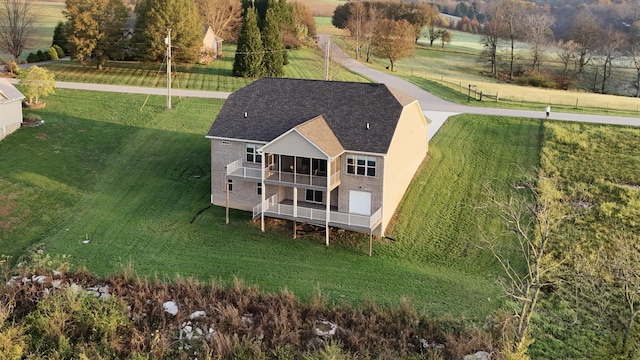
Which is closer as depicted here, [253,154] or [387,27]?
[253,154]

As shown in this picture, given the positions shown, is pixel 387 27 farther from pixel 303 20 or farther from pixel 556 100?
pixel 556 100

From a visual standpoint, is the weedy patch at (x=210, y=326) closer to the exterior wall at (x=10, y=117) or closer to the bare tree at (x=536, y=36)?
the exterior wall at (x=10, y=117)

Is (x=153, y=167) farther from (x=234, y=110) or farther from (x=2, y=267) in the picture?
(x=2, y=267)

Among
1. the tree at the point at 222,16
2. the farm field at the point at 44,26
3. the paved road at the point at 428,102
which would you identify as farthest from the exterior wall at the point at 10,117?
the tree at the point at 222,16

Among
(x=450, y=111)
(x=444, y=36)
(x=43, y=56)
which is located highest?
(x=444, y=36)

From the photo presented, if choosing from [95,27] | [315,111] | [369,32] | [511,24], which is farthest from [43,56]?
[511,24]

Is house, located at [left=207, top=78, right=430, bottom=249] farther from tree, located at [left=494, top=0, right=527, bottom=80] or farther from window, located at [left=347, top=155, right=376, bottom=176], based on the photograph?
tree, located at [left=494, top=0, right=527, bottom=80]
